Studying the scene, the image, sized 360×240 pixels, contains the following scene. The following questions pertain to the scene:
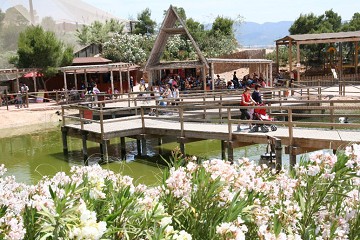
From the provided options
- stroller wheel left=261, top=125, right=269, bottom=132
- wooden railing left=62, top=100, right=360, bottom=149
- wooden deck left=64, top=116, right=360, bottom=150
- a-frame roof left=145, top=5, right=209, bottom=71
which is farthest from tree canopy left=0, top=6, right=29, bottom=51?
stroller wheel left=261, top=125, right=269, bottom=132

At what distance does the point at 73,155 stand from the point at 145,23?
151 ft

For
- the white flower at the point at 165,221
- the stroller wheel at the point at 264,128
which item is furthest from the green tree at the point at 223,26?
the white flower at the point at 165,221

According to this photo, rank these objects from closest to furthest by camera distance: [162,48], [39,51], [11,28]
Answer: [162,48]
[39,51]
[11,28]

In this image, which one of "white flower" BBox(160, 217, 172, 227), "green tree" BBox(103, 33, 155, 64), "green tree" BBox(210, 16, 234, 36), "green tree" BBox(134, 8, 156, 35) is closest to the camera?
"white flower" BBox(160, 217, 172, 227)

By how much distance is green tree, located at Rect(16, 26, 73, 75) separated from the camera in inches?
1314

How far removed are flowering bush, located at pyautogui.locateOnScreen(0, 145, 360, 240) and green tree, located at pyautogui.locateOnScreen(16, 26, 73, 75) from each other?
30.2 m

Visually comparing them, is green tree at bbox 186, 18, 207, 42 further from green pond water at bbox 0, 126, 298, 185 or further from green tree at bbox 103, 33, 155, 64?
green pond water at bbox 0, 126, 298, 185

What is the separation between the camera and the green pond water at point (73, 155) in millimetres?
13531

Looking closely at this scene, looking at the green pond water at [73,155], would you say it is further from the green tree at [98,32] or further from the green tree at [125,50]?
the green tree at [98,32]

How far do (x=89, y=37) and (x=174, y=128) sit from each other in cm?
4042

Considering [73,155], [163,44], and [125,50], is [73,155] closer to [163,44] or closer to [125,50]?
[163,44]

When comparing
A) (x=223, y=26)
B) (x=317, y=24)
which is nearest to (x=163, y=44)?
(x=223, y=26)

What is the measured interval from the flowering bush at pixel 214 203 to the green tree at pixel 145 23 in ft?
188

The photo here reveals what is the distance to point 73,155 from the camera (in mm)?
16375
